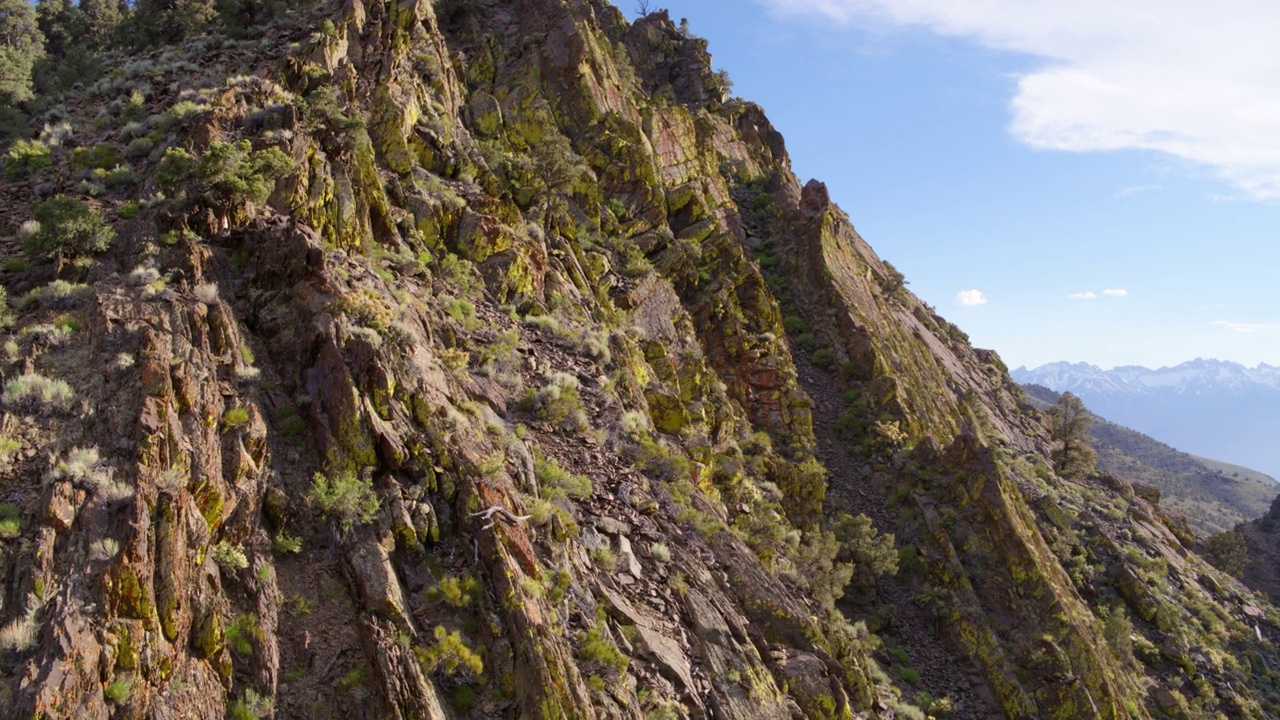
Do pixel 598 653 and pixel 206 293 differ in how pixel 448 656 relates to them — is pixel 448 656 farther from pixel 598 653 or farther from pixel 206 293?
pixel 206 293

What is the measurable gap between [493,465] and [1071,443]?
44051 millimetres

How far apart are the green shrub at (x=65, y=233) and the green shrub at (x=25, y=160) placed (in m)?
4.57

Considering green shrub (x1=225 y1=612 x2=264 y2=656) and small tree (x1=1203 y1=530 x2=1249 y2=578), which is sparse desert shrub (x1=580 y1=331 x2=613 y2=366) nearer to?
green shrub (x1=225 y1=612 x2=264 y2=656)

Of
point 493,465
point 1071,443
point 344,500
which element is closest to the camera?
point 344,500

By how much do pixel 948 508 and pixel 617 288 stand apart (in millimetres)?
15945

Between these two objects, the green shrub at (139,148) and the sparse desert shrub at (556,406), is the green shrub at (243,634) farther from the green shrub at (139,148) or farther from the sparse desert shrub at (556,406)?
the green shrub at (139,148)

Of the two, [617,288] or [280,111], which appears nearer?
[280,111]

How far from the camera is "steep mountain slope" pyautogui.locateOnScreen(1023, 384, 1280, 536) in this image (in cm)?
10006

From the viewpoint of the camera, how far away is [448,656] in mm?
9133

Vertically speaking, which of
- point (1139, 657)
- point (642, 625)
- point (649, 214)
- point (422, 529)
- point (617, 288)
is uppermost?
point (649, 214)

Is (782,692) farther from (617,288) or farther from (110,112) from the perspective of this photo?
(110,112)

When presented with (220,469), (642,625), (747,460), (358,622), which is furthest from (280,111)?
(747,460)

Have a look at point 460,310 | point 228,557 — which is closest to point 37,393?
point 228,557

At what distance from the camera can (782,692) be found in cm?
1275
